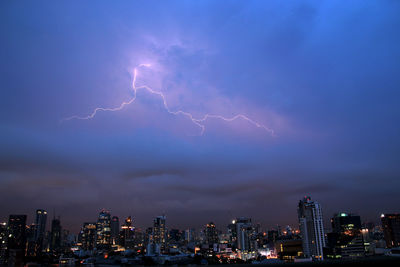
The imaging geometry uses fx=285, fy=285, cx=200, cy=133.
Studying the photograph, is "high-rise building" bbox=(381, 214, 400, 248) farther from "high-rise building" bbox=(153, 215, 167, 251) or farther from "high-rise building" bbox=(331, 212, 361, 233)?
"high-rise building" bbox=(153, 215, 167, 251)

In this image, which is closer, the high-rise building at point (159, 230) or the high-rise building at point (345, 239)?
the high-rise building at point (345, 239)

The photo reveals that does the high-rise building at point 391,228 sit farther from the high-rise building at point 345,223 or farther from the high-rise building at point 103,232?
A: the high-rise building at point 103,232

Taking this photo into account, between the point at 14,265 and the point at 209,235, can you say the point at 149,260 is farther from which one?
the point at 209,235

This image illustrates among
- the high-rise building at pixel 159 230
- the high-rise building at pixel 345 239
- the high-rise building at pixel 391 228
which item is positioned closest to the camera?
the high-rise building at pixel 345 239

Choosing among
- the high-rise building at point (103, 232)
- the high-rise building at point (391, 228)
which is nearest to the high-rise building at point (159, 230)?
the high-rise building at point (103, 232)

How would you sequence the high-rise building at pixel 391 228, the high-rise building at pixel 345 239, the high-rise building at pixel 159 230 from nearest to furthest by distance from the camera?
the high-rise building at pixel 345 239 < the high-rise building at pixel 391 228 < the high-rise building at pixel 159 230

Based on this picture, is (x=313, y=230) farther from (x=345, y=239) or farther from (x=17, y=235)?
(x=17, y=235)

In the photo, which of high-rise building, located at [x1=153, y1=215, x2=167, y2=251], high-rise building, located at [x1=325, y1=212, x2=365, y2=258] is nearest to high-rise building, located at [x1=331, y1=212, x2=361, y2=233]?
high-rise building, located at [x1=325, y1=212, x2=365, y2=258]
